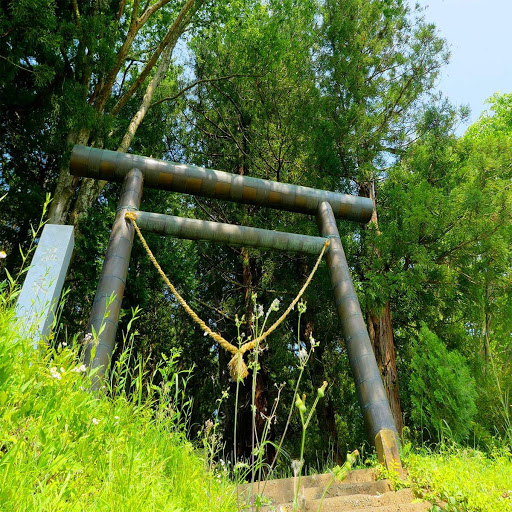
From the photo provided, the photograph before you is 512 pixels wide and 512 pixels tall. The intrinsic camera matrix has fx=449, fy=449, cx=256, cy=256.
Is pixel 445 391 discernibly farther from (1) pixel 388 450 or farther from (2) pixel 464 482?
(2) pixel 464 482

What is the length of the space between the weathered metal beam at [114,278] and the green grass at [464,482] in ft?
7.70

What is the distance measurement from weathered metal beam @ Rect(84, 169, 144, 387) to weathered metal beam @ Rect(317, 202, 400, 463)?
2144 millimetres

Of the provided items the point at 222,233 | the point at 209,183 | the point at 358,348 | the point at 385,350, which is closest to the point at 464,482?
the point at 358,348

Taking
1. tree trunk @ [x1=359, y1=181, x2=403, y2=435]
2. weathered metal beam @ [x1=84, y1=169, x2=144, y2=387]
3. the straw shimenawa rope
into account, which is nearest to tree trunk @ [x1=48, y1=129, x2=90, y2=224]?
weathered metal beam @ [x1=84, y1=169, x2=144, y2=387]

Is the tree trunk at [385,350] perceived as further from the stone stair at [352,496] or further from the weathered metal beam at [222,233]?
the stone stair at [352,496]

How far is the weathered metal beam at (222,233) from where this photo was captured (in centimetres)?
455

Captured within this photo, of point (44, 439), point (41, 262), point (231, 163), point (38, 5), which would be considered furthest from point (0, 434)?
point (231, 163)

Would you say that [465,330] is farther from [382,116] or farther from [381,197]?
[382,116]

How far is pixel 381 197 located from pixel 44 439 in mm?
7590

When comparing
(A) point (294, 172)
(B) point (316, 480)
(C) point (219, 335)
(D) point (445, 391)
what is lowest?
(B) point (316, 480)

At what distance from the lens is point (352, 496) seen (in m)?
2.80

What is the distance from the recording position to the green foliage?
4.40 m

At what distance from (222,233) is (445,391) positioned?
2800 mm

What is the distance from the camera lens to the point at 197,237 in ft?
15.4
